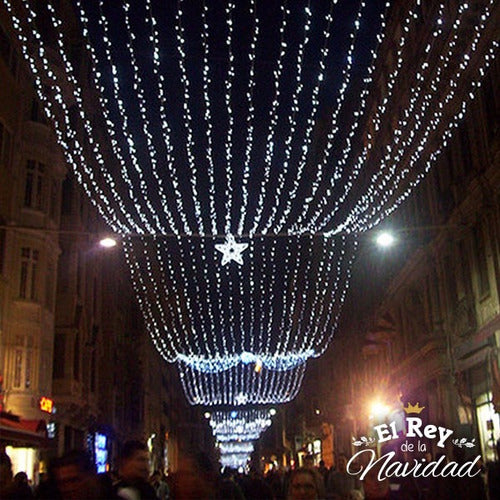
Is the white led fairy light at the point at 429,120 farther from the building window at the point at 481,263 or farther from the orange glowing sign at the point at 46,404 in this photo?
the orange glowing sign at the point at 46,404

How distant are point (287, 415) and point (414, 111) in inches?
2473

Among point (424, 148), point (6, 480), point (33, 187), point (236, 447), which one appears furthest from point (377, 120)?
point (236, 447)

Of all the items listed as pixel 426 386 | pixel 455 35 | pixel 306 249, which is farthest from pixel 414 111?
pixel 306 249

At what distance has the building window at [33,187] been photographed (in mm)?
23250

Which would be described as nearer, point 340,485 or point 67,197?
point 340,485

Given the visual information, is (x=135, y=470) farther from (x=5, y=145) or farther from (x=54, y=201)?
(x=54, y=201)

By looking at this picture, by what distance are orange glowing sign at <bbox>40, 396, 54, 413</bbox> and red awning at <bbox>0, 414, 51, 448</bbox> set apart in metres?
2.77

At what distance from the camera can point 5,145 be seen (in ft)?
71.4

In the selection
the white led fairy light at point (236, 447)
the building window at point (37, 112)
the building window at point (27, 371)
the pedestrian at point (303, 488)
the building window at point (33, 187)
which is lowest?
the pedestrian at point (303, 488)

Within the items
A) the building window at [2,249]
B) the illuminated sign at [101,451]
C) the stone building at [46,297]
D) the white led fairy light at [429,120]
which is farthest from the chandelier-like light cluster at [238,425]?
the building window at [2,249]

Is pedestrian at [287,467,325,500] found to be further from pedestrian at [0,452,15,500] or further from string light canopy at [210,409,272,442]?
string light canopy at [210,409,272,442]

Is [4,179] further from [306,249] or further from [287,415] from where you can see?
[287,415]

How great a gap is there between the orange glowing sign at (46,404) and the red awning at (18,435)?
2.77 m

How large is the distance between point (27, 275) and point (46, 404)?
400cm
